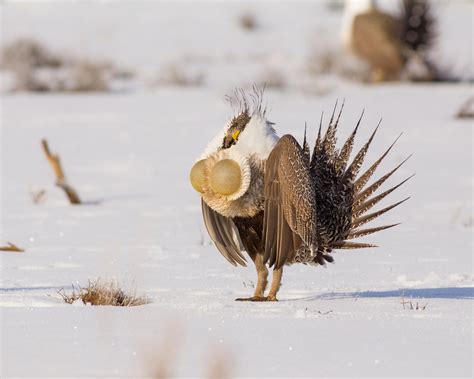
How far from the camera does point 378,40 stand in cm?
1633

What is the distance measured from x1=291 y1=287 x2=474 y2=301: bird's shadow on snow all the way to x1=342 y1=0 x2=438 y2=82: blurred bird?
37.7 ft

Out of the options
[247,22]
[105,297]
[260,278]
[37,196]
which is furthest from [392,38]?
[105,297]

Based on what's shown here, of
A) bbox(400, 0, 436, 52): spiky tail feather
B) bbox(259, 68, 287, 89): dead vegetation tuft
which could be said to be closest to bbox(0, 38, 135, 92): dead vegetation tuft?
bbox(259, 68, 287, 89): dead vegetation tuft

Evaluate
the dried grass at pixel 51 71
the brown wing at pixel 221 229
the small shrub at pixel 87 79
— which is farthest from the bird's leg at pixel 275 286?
the small shrub at pixel 87 79

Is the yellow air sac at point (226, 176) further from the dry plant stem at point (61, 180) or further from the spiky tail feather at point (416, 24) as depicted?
the spiky tail feather at point (416, 24)

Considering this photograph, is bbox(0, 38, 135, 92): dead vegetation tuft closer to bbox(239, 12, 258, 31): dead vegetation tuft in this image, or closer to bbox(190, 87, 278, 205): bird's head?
bbox(239, 12, 258, 31): dead vegetation tuft

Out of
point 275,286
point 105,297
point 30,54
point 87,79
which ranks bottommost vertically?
point 105,297

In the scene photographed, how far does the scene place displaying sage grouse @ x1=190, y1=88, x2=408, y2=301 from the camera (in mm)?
4305

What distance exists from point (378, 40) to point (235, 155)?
12.3 meters

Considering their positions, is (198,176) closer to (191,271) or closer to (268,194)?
(268,194)

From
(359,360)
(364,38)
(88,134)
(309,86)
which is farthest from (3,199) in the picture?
(364,38)

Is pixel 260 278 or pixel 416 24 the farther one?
pixel 416 24

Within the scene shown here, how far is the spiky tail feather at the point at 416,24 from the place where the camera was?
16.4 metres

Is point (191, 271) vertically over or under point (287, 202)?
under
